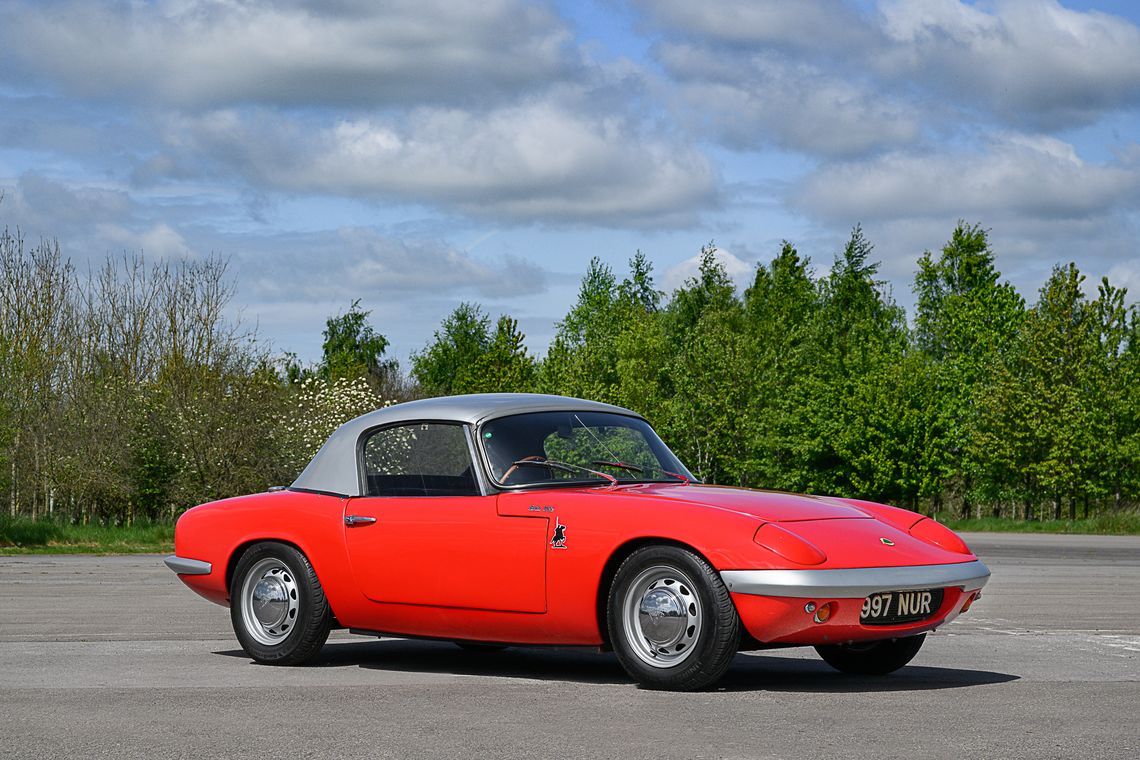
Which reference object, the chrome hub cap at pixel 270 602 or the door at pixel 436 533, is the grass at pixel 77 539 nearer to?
the chrome hub cap at pixel 270 602

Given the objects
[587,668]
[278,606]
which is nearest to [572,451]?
[587,668]

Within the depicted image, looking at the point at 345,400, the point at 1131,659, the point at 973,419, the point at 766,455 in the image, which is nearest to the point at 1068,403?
the point at 973,419

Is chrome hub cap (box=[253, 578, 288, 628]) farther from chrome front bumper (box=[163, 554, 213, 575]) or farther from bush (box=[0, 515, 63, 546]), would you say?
bush (box=[0, 515, 63, 546])

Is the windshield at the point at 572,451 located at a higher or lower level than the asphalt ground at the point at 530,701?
higher

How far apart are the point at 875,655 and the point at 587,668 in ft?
5.45

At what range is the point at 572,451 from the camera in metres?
8.50

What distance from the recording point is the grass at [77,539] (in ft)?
91.1

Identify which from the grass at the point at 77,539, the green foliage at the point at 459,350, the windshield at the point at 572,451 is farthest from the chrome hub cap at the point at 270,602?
the green foliage at the point at 459,350

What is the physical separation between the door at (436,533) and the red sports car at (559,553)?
0.04 feet

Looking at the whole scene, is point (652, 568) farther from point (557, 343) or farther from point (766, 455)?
point (557, 343)

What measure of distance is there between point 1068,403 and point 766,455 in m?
14.2

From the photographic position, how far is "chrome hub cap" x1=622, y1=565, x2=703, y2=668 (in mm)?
7277

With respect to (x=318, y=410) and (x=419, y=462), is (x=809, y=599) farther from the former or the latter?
(x=318, y=410)

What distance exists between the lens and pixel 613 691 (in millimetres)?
7438
